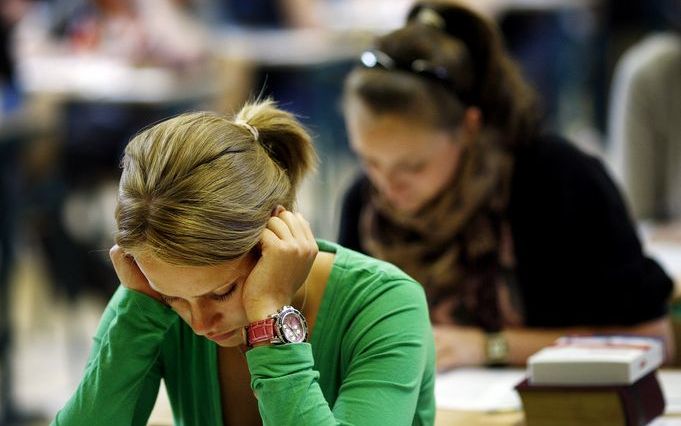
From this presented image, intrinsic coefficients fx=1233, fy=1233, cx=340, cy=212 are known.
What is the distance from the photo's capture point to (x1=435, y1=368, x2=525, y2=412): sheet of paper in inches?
79.3

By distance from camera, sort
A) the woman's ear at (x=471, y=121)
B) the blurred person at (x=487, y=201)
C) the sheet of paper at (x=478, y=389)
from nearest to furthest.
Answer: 1. the sheet of paper at (x=478, y=389)
2. the blurred person at (x=487, y=201)
3. the woman's ear at (x=471, y=121)

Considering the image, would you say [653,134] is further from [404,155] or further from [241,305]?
[241,305]

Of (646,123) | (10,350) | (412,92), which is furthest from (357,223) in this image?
(10,350)

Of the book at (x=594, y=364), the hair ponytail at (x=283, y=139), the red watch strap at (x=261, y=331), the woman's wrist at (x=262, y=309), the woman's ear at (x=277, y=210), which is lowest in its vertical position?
the book at (x=594, y=364)

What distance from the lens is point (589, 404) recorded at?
74.4 inches

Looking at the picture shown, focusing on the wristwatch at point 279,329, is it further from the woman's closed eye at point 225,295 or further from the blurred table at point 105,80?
the blurred table at point 105,80

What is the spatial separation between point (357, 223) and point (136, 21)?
4.02 metres

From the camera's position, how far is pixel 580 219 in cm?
247

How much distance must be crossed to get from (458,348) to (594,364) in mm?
486

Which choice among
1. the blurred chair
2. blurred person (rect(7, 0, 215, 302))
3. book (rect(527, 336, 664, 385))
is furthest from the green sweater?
blurred person (rect(7, 0, 215, 302))

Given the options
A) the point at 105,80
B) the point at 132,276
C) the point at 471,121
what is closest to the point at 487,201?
the point at 471,121

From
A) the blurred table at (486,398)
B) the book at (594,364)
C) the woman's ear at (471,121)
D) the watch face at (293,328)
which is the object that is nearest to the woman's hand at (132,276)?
the watch face at (293,328)

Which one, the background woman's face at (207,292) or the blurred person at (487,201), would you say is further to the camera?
the blurred person at (487,201)

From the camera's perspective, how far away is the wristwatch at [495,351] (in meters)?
2.38
